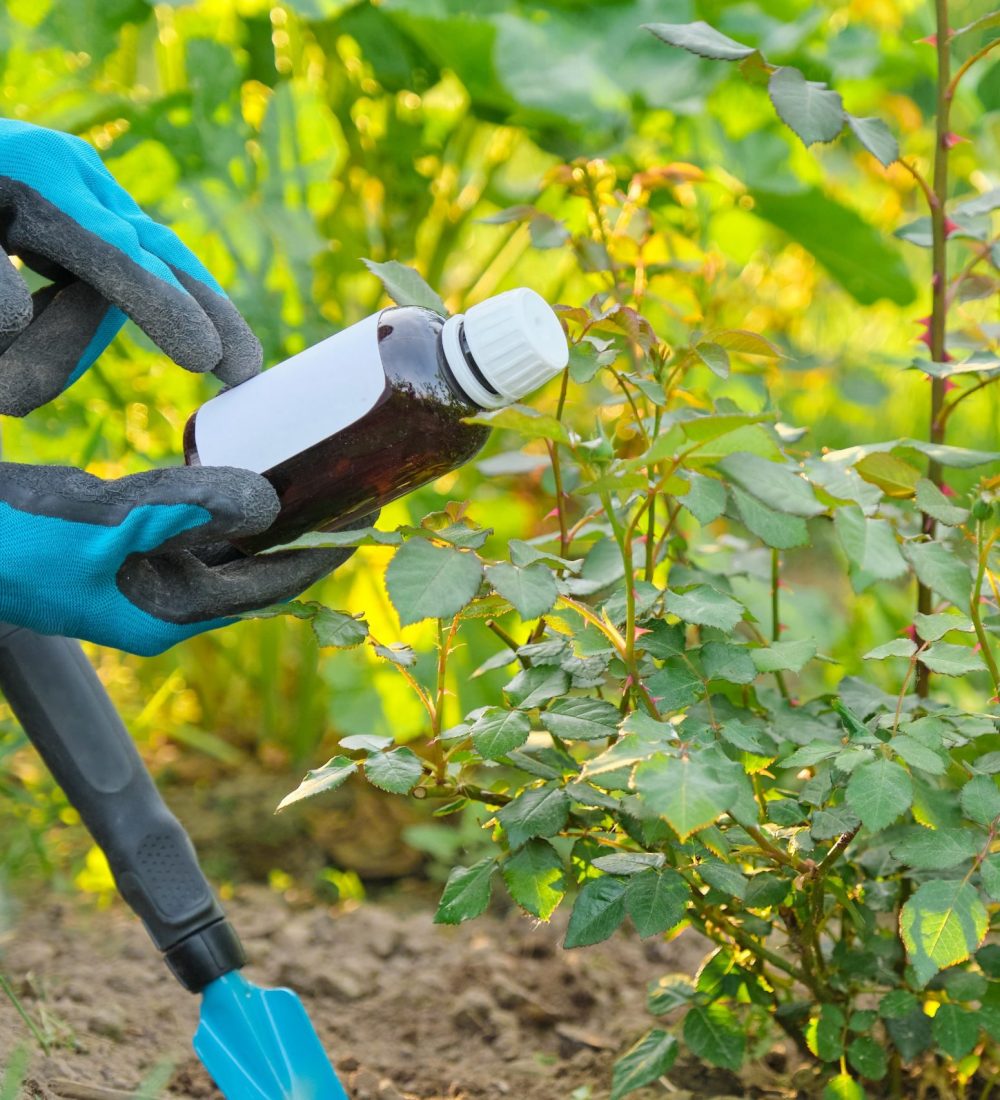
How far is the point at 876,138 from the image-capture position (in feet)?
3.10

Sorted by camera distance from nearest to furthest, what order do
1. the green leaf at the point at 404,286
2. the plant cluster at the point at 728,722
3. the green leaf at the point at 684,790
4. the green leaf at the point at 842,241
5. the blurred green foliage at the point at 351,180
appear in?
1. the green leaf at the point at 684,790
2. the plant cluster at the point at 728,722
3. the green leaf at the point at 404,286
4. the blurred green foliage at the point at 351,180
5. the green leaf at the point at 842,241

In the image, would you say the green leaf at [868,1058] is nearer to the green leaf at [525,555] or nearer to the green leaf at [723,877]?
the green leaf at [723,877]

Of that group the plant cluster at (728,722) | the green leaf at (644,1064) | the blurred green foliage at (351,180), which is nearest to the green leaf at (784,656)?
the plant cluster at (728,722)

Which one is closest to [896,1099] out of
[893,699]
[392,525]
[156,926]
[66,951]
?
[893,699]

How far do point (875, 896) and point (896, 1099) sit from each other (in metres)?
0.20

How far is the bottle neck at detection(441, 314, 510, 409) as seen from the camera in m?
0.83

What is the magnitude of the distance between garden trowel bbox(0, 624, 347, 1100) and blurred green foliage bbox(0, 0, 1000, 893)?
37cm

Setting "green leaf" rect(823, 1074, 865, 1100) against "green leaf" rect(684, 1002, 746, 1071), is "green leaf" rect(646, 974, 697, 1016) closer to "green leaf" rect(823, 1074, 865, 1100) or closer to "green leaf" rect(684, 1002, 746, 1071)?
"green leaf" rect(684, 1002, 746, 1071)

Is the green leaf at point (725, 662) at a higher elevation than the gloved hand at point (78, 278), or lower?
lower

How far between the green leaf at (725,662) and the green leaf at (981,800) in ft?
0.50

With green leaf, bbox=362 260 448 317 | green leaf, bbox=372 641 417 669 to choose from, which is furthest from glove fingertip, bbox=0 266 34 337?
green leaf, bbox=372 641 417 669

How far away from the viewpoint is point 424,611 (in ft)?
2.35

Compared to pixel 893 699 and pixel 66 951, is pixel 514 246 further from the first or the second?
pixel 893 699

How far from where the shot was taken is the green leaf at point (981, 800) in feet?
2.62
